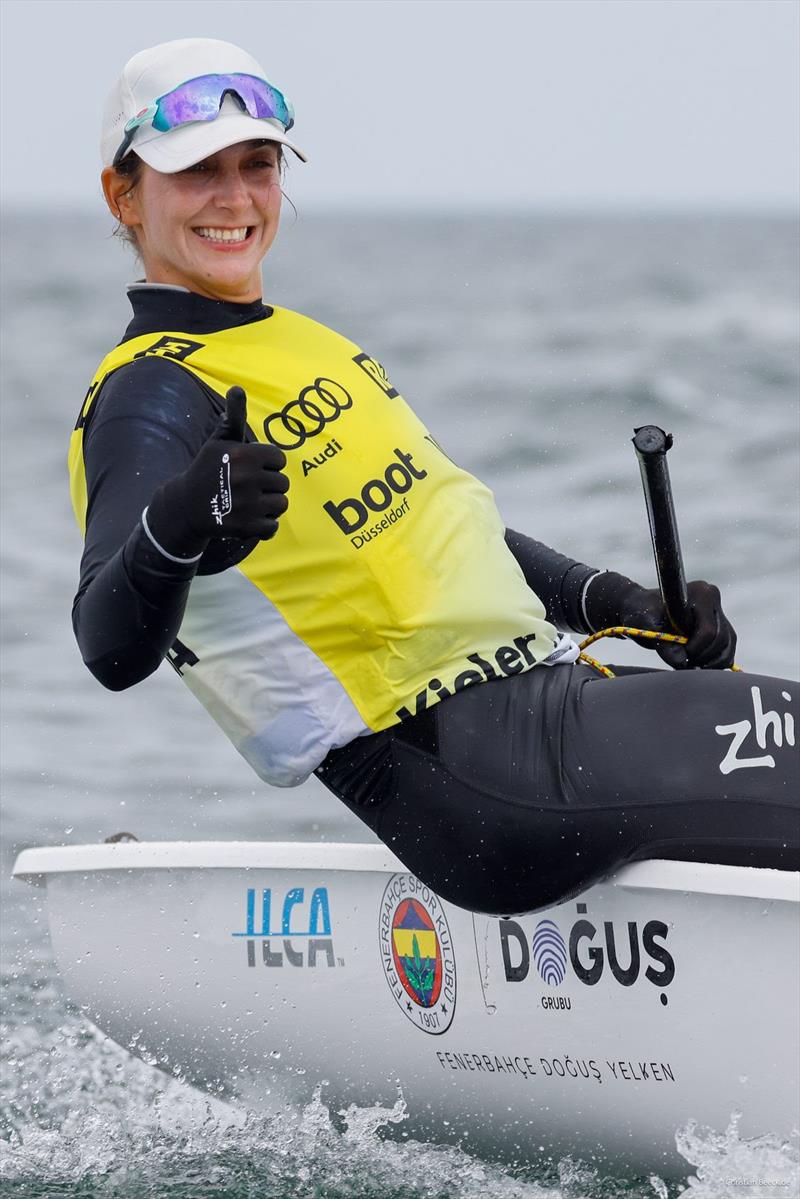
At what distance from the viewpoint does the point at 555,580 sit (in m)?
2.43

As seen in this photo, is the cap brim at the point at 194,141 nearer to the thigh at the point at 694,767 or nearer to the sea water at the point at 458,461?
the thigh at the point at 694,767

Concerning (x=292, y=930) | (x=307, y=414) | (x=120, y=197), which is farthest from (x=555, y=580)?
(x=120, y=197)

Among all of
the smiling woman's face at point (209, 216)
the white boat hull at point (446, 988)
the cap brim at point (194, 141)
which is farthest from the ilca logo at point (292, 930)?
the cap brim at point (194, 141)

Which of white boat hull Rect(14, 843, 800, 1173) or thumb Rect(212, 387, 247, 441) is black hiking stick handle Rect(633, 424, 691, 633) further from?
thumb Rect(212, 387, 247, 441)

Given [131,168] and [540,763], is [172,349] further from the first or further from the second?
[540,763]

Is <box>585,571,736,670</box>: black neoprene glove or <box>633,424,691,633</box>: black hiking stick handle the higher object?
<box>633,424,691,633</box>: black hiking stick handle

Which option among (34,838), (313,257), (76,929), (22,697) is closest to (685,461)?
(22,697)

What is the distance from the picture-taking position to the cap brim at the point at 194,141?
6.57 feet

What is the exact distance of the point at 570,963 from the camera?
2.22 m

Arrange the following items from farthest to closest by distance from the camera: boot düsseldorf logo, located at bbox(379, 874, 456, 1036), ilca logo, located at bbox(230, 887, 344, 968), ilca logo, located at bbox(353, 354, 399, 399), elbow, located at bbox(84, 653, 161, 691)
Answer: ilca logo, located at bbox(230, 887, 344, 968) < boot düsseldorf logo, located at bbox(379, 874, 456, 1036) < ilca logo, located at bbox(353, 354, 399, 399) < elbow, located at bbox(84, 653, 161, 691)

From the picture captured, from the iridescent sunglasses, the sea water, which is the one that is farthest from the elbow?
the sea water

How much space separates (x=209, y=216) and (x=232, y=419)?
46 cm

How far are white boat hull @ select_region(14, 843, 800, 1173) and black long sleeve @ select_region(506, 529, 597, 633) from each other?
0.42m

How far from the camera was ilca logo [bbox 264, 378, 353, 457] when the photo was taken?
6.63ft
